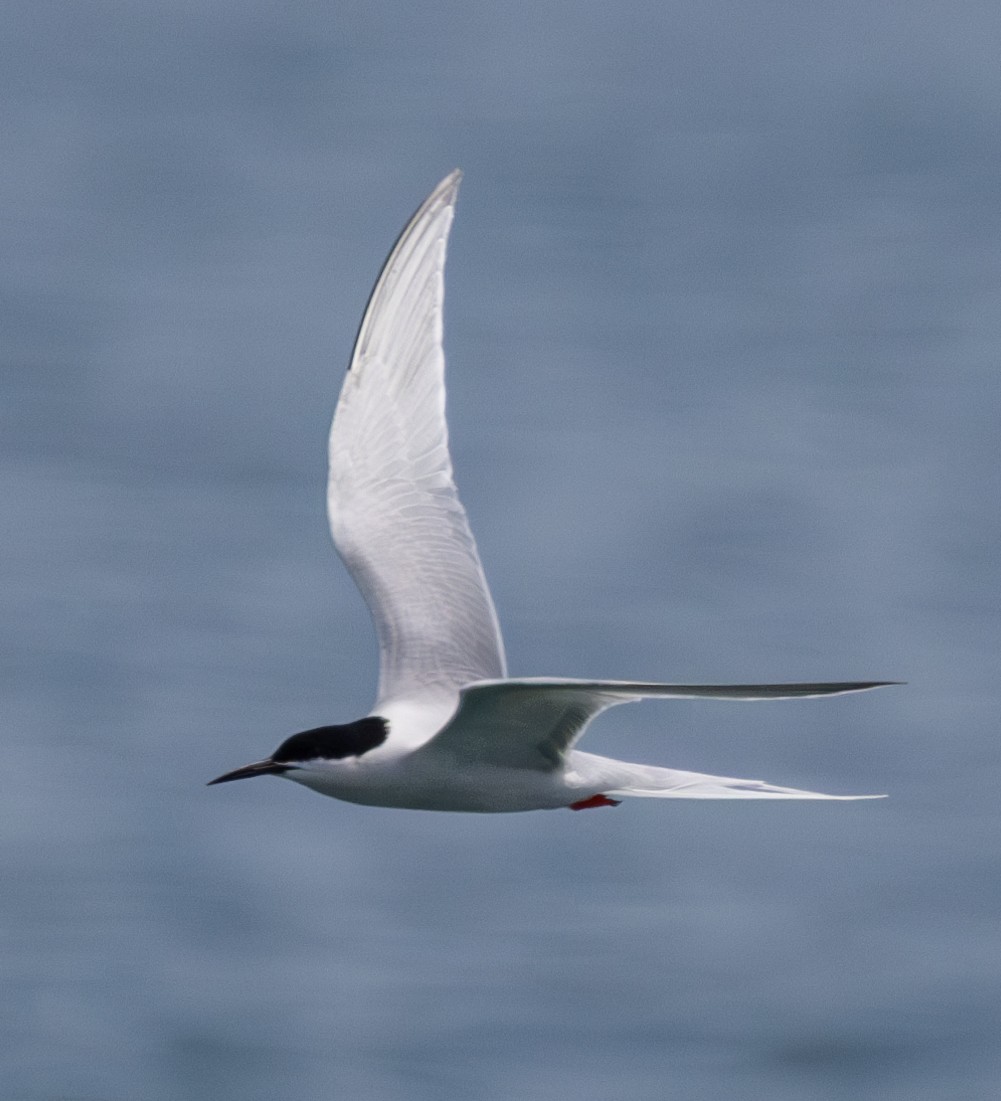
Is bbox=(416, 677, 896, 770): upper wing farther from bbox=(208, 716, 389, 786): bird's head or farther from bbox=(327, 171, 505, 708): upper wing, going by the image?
bbox=(327, 171, 505, 708): upper wing

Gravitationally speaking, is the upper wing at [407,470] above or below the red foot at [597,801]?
above

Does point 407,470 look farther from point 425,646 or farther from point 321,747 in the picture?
point 321,747

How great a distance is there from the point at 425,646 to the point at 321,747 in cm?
94

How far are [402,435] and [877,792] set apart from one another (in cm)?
401

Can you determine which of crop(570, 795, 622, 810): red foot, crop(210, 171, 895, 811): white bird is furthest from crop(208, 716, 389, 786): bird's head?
crop(570, 795, 622, 810): red foot

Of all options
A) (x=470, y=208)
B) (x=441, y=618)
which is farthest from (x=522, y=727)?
(x=470, y=208)

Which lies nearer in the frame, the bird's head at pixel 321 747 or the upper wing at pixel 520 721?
the upper wing at pixel 520 721

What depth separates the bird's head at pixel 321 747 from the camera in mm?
6113

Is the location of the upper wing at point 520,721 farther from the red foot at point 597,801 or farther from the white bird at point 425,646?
the red foot at point 597,801

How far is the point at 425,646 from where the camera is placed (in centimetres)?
701

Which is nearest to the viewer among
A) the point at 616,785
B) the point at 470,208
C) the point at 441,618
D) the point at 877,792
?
the point at 616,785

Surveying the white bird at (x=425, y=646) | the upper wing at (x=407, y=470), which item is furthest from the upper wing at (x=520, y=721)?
the upper wing at (x=407, y=470)

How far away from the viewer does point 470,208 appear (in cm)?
1942

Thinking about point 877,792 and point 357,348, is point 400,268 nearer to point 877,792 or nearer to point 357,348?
point 357,348
